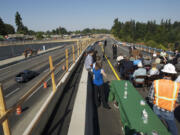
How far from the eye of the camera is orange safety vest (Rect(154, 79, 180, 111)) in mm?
3037

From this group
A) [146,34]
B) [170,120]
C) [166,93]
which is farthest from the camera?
[146,34]

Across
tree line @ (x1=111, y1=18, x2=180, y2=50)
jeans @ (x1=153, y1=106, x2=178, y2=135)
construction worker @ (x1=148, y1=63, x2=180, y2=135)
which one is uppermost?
tree line @ (x1=111, y1=18, x2=180, y2=50)

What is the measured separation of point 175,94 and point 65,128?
2.88 metres

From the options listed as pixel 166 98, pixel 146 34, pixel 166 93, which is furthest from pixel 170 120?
pixel 146 34

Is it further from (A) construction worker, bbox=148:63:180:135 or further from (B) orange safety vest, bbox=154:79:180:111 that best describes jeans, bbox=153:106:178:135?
(B) orange safety vest, bbox=154:79:180:111

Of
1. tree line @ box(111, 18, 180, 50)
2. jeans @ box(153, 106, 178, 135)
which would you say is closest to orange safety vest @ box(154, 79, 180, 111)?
jeans @ box(153, 106, 178, 135)

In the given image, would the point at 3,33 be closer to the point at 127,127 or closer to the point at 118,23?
the point at 118,23

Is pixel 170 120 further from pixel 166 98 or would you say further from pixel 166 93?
pixel 166 93

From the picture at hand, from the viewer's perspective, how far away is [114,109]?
5348 millimetres

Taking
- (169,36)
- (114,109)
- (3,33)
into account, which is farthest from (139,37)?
(114,109)

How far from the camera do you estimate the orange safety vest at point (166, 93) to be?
3037 mm

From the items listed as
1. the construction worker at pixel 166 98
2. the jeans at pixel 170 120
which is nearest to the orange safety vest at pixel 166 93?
the construction worker at pixel 166 98

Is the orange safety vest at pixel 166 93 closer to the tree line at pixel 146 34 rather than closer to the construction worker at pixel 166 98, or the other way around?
the construction worker at pixel 166 98

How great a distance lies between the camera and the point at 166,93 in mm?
3107
